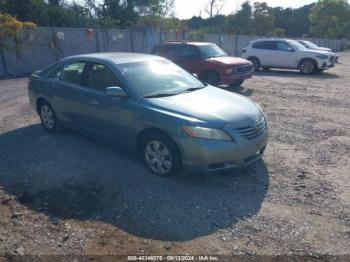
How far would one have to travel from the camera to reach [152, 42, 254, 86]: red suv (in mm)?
11484

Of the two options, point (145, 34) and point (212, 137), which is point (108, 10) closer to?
point (145, 34)

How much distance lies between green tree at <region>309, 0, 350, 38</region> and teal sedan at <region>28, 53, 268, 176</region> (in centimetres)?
5909

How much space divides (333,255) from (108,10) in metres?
38.6

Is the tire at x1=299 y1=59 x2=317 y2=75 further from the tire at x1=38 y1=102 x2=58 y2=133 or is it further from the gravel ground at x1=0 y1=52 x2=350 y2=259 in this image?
the tire at x1=38 y1=102 x2=58 y2=133

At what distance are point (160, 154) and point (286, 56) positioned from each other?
564 inches

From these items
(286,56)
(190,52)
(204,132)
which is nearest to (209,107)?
(204,132)

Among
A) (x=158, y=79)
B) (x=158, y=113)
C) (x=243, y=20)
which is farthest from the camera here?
(x=243, y=20)

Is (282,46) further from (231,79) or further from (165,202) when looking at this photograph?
(165,202)

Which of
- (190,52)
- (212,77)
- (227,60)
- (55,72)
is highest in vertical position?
(190,52)

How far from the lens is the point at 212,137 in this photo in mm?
4457

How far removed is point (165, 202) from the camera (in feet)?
14.1

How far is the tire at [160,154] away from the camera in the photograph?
466cm

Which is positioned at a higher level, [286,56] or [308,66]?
[286,56]

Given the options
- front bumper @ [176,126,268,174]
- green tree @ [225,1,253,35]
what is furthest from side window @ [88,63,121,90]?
green tree @ [225,1,253,35]
